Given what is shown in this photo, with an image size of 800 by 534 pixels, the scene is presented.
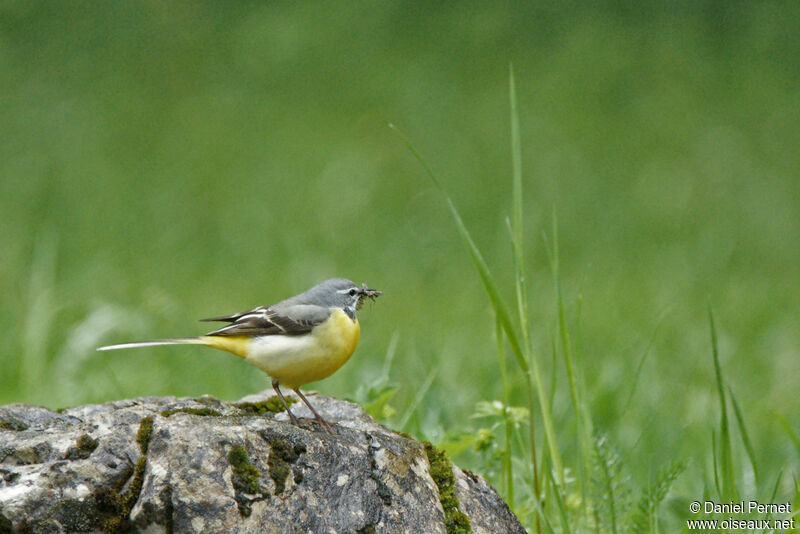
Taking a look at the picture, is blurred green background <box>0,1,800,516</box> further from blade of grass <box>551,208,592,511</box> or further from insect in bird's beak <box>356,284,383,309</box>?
insect in bird's beak <box>356,284,383,309</box>

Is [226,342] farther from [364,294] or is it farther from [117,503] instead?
[117,503]

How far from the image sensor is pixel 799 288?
35.6ft

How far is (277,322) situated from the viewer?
4332mm

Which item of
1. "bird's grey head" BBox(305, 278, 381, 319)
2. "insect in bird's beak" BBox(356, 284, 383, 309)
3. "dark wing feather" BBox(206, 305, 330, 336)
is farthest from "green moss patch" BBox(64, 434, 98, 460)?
"insect in bird's beak" BBox(356, 284, 383, 309)

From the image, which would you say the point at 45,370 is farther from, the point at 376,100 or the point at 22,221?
the point at 376,100

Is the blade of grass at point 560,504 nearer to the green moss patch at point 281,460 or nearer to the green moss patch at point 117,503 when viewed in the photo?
the green moss patch at point 281,460

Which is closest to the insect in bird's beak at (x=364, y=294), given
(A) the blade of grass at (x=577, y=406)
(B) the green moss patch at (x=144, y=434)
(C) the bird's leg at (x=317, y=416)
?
(C) the bird's leg at (x=317, y=416)

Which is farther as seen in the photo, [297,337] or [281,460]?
[297,337]

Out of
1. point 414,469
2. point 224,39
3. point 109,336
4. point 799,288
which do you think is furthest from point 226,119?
point 414,469

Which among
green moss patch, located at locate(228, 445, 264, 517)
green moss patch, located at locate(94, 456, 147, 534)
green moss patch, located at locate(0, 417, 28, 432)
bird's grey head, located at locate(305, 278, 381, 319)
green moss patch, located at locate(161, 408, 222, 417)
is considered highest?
bird's grey head, located at locate(305, 278, 381, 319)

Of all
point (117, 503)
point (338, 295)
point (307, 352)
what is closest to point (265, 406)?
point (307, 352)

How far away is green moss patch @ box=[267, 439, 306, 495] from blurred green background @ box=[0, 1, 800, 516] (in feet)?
4.50

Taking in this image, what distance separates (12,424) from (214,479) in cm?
102

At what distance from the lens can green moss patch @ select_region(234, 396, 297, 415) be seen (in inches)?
162
